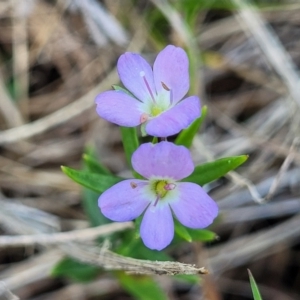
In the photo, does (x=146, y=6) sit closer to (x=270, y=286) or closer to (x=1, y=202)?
(x=1, y=202)

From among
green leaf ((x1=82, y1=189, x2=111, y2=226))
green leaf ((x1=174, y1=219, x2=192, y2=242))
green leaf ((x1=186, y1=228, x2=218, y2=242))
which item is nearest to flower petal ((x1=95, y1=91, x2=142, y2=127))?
green leaf ((x1=174, y1=219, x2=192, y2=242))

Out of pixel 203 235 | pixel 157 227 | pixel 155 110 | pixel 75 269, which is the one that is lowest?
pixel 157 227

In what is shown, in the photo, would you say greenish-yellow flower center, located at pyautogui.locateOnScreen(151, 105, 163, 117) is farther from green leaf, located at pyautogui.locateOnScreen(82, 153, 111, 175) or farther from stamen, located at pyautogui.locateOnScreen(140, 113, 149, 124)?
green leaf, located at pyautogui.locateOnScreen(82, 153, 111, 175)

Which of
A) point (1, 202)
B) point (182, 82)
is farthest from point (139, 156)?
point (1, 202)

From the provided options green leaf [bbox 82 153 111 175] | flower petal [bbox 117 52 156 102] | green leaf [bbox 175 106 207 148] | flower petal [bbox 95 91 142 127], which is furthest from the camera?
green leaf [bbox 82 153 111 175]

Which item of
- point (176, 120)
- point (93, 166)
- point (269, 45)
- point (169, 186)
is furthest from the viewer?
point (269, 45)

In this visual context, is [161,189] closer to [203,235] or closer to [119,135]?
[203,235]

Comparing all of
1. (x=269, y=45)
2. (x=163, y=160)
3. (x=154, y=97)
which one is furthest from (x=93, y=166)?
(x=269, y=45)
